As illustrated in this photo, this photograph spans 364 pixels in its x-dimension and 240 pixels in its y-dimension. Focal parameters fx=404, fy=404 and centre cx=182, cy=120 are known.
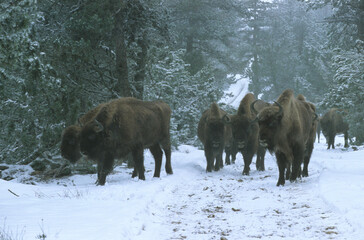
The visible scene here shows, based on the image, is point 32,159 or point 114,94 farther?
point 114,94

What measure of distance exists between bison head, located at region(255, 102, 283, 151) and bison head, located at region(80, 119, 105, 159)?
3.67 meters

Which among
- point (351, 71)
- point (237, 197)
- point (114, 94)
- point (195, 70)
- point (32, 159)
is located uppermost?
point (195, 70)

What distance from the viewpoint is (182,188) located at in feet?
31.9

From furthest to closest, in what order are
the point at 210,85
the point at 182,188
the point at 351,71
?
the point at 210,85 < the point at 351,71 < the point at 182,188

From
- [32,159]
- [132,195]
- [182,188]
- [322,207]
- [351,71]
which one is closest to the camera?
[322,207]

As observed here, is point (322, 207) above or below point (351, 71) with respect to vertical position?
below

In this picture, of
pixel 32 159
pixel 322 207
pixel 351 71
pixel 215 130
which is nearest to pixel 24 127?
pixel 32 159

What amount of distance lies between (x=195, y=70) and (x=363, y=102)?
11669 millimetres

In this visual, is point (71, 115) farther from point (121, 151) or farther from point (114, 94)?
point (114, 94)

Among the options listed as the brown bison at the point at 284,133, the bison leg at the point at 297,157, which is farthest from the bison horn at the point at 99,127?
the bison leg at the point at 297,157

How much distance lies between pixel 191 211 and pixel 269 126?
3.24m

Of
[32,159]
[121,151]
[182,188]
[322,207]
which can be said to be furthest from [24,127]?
[322,207]

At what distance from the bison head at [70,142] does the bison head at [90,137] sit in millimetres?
422

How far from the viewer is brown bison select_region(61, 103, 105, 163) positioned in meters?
9.67
